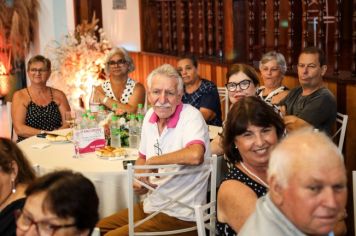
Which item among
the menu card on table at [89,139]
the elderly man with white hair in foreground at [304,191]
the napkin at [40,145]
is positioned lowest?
the napkin at [40,145]

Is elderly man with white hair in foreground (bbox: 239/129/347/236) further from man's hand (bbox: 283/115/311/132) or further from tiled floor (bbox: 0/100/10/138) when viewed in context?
tiled floor (bbox: 0/100/10/138)

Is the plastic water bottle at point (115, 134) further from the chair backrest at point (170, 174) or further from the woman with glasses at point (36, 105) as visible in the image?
the woman with glasses at point (36, 105)

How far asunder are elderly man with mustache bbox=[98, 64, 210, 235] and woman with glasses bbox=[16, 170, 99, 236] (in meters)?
1.24

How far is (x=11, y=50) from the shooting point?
26.0 feet

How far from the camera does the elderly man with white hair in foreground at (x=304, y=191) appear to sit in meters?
1.51

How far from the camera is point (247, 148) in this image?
2.32 m

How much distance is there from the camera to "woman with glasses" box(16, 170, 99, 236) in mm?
1605

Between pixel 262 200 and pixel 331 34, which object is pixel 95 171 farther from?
pixel 331 34

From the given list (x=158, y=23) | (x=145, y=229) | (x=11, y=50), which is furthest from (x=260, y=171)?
(x=11, y=50)

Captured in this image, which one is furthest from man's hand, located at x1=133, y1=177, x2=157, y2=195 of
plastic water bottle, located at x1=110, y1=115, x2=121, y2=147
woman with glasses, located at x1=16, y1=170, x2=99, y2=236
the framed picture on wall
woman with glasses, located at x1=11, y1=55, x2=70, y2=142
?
the framed picture on wall

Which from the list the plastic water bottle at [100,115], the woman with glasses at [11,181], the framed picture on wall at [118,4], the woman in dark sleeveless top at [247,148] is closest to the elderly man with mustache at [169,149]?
the woman in dark sleeveless top at [247,148]

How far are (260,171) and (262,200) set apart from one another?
2.21ft

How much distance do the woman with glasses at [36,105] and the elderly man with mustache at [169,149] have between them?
5.66ft

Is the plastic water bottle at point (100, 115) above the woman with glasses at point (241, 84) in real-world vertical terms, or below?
below
